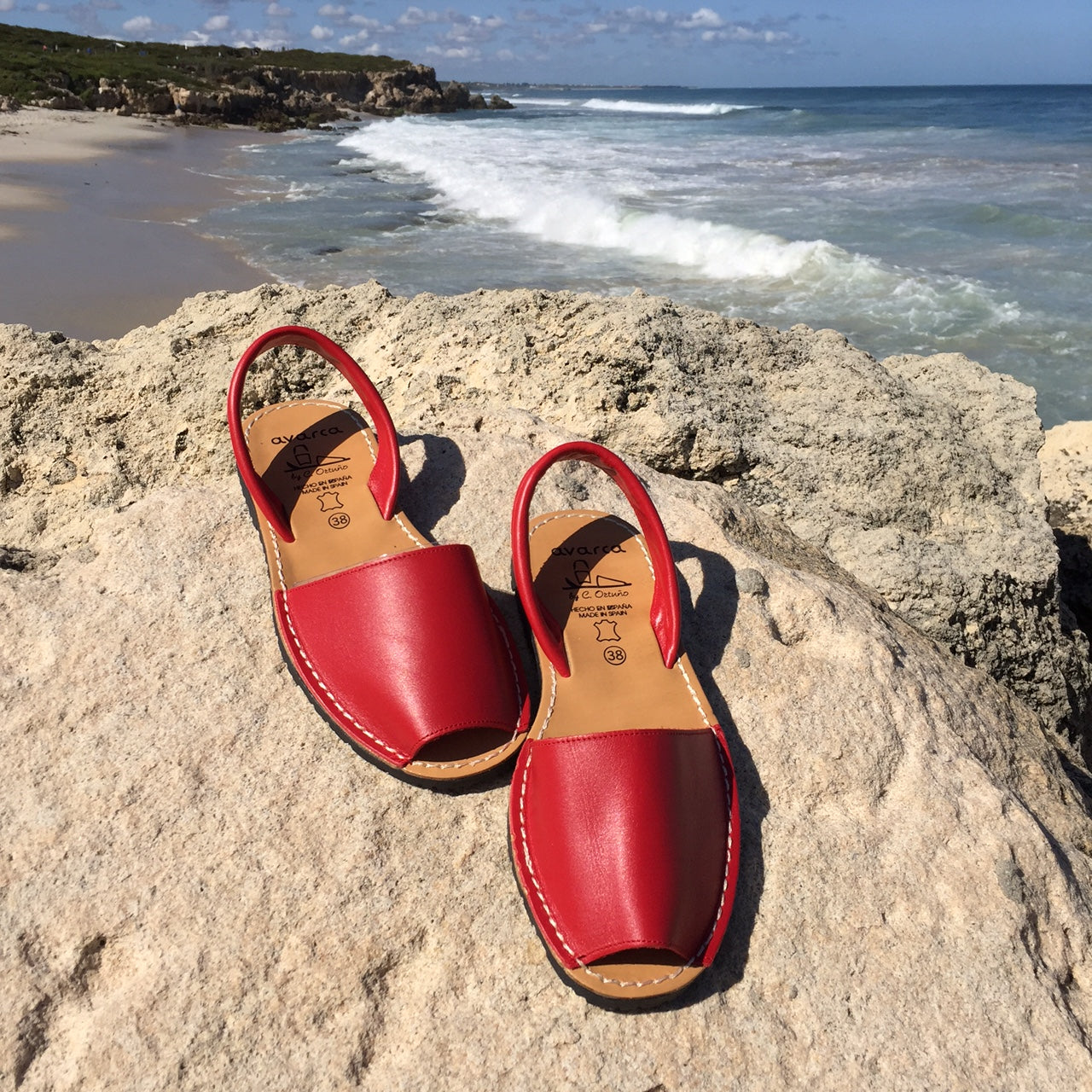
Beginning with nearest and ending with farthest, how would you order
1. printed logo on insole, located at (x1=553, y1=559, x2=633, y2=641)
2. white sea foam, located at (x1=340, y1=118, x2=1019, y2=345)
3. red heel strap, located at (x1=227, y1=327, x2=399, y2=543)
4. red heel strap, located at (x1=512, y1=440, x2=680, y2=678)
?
1. red heel strap, located at (x1=512, y1=440, x2=680, y2=678)
2. printed logo on insole, located at (x1=553, y1=559, x2=633, y2=641)
3. red heel strap, located at (x1=227, y1=327, x2=399, y2=543)
4. white sea foam, located at (x1=340, y1=118, x2=1019, y2=345)

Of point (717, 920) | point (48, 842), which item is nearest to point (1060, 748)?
point (717, 920)

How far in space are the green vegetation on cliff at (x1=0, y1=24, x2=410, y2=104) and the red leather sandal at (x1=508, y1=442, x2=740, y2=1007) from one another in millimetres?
32917

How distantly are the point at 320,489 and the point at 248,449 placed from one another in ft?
0.85

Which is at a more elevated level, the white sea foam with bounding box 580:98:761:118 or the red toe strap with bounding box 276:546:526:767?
the white sea foam with bounding box 580:98:761:118

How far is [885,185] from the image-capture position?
17.4m

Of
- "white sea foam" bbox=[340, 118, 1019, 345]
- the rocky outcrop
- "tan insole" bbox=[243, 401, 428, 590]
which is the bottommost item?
"tan insole" bbox=[243, 401, 428, 590]

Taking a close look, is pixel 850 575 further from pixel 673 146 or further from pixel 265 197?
pixel 673 146

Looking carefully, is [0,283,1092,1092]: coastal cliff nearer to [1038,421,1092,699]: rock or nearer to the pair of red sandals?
the pair of red sandals

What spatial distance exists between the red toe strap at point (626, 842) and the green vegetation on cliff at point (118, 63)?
33359 mm

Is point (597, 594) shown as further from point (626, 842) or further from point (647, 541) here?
point (626, 842)

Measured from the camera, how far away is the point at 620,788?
162 cm

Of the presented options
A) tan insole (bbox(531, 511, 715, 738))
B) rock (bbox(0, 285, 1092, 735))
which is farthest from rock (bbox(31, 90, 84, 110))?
tan insole (bbox(531, 511, 715, 738))

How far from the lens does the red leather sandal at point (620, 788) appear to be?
4.88ft

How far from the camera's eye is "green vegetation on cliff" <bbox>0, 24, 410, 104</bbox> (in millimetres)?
30500
